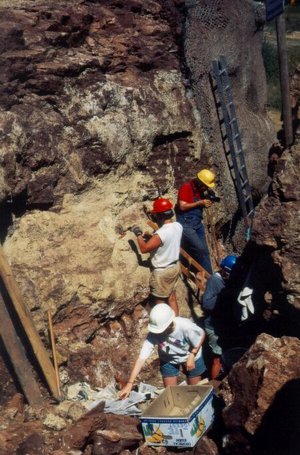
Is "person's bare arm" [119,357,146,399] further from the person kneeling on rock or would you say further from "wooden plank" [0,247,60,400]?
the person kneeling on rock

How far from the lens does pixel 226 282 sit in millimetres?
5984

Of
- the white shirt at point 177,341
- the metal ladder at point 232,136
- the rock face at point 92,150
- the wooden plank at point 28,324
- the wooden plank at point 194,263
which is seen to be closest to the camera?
the white shirt at point 177,341

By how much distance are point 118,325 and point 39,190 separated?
173 centimetres

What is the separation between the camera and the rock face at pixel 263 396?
4410 mm

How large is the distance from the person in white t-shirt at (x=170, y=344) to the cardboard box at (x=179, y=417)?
0.23 m

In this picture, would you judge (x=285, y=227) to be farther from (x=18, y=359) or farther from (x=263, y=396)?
(x=18, y=359)

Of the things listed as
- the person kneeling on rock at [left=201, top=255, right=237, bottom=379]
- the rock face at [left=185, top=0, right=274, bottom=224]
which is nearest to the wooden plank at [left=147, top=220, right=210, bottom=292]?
the person kneeling on rock at [left=201, top=255, right=237, bottom=379]

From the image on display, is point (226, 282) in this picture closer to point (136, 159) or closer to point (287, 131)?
point (136, 159)

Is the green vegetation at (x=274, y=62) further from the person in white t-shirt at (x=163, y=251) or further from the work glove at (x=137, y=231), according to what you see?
the work glove at (x=137, y=231)

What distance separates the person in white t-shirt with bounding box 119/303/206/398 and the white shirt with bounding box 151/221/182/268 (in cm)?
110

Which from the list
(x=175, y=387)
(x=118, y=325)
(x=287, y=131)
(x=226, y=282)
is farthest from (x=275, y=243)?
(x=287, y=131)

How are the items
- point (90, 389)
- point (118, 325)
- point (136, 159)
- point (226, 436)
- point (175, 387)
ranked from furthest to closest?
point (136, 159)
point (118, 325)
point (90, 389)
point (175, 387)
point (226, 436)

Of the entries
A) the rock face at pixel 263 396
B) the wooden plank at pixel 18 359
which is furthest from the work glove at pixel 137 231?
the rock face at pixel 263 396

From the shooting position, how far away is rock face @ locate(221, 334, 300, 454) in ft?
14.5
